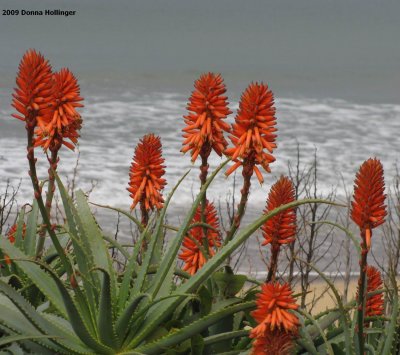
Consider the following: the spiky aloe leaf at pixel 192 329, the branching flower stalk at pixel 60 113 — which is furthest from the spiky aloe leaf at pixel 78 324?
the branching flower stalk at pixel 60 113

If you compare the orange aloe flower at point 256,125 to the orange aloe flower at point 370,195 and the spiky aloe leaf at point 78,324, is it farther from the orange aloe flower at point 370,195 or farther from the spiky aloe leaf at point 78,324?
the spiky aloe leaf at point 78,324

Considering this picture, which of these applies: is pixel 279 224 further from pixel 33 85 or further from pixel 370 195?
pixel 33 85

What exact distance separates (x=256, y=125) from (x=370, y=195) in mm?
469

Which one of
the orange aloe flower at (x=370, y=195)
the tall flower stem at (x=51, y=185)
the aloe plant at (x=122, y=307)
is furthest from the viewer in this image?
the tall flower stem at (x=51, y=185)

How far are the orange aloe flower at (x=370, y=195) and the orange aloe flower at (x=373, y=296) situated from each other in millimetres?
644

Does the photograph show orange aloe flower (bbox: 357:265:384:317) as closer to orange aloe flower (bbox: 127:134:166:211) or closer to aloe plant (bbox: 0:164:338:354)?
aloe plant (bbox: 0:164:338:354)

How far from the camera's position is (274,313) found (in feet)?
7.31

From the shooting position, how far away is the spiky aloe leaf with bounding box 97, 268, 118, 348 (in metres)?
2.69

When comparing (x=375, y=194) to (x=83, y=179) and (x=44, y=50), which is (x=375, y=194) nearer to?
(x=83, y=179)

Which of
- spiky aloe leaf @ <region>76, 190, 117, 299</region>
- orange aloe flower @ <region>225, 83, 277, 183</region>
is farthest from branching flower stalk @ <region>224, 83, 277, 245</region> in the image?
spiky aloe leaf @ <region>76, 190, 117, 299</region>

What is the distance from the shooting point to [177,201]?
39.1ft

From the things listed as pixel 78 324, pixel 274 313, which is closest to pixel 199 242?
pixel 78 324

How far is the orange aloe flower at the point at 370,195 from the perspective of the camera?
2447 mm

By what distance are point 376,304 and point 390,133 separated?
47.4 feet
